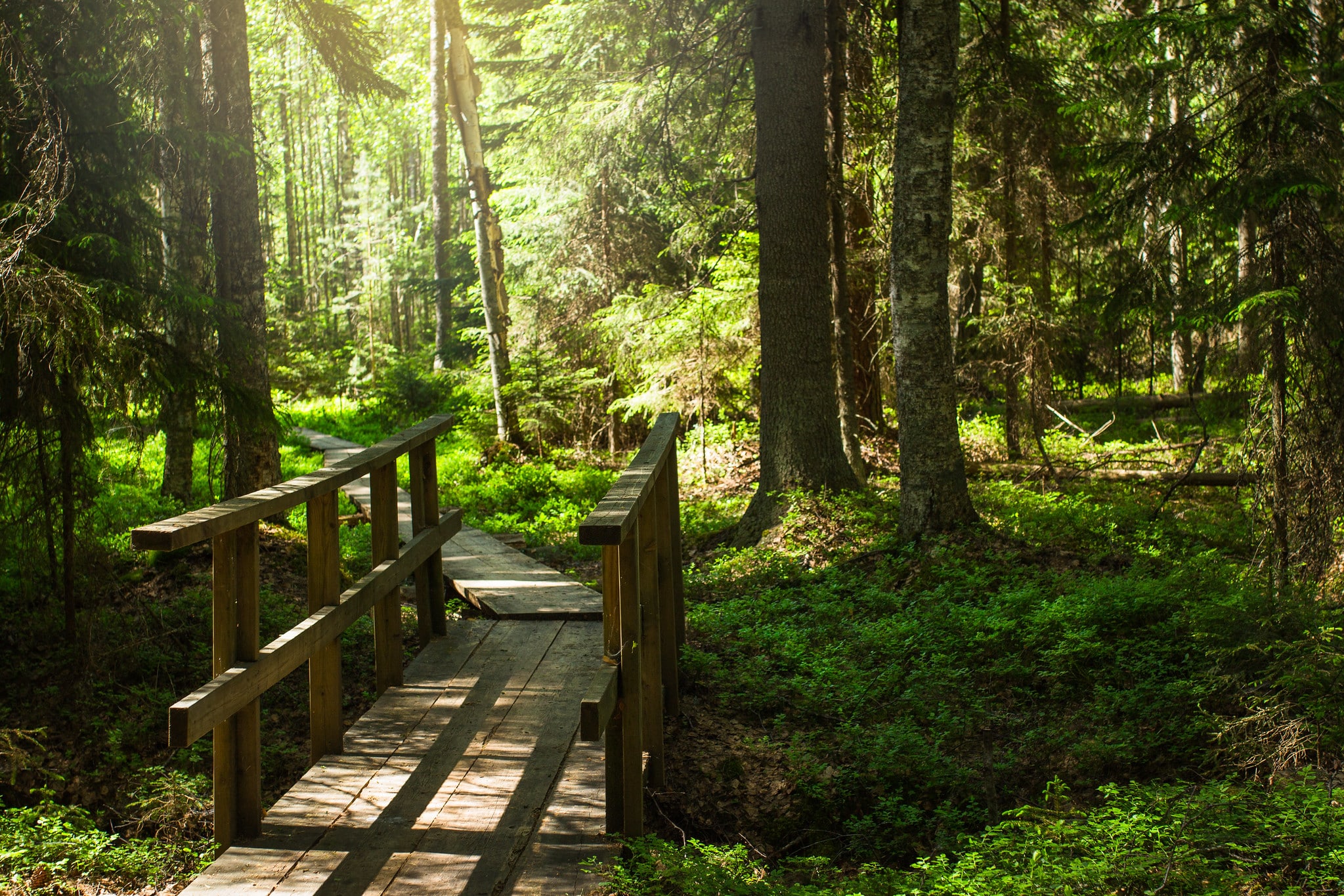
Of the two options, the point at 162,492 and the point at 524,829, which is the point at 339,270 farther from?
the point at 524,829

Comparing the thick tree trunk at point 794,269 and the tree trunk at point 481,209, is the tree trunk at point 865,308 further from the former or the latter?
the tree trunk at point 481,209

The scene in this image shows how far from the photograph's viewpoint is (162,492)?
33.8ft

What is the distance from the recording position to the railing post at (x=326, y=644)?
441 centimetres

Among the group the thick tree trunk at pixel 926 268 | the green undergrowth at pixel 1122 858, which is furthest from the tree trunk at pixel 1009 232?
the green undergrowth at pixel 1122 858

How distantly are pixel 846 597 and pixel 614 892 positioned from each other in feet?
14.8

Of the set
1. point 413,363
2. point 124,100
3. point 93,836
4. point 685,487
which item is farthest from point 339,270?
point 93,836

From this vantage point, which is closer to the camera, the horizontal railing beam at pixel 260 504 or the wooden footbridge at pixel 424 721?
the horizontal railing beam at pixel 260 504

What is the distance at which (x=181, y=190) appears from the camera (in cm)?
733

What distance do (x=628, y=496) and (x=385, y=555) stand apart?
205 cm

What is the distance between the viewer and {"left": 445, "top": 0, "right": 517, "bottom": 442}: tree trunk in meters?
15.9

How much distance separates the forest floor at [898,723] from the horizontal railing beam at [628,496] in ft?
3.72

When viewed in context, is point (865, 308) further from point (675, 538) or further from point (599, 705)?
point (599, 705)

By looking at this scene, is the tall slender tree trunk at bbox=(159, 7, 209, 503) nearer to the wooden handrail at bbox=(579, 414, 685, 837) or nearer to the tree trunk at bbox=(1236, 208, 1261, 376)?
the wooden handrail at bbox=(579, 414, 685, 837)

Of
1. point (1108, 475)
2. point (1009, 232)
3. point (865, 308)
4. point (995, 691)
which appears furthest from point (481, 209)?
point (995, 691)
